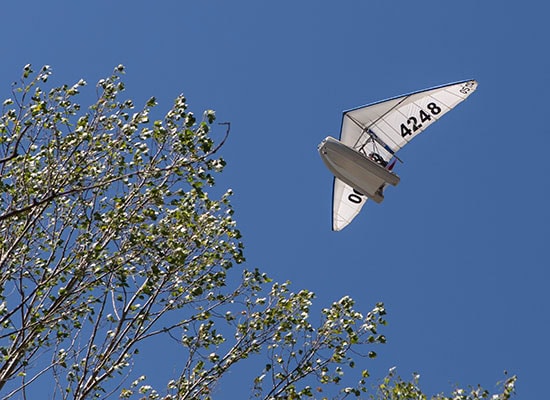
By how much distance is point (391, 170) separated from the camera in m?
25.2

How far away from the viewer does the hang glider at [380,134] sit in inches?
987

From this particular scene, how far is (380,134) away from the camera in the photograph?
27.7 meters

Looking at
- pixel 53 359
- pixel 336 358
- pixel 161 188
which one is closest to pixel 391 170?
pixel 336 358

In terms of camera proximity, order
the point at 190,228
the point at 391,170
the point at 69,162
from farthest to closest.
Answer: the point at 391,170, the point at 190,228, the point at 69,162

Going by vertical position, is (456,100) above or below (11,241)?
above

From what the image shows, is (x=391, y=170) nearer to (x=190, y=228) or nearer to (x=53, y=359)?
(x=190, y=228)

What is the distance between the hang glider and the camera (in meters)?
25.1

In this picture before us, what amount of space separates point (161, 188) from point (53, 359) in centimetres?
376

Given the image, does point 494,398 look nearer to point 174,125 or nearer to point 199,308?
point 199,308

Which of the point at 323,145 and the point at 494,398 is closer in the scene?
the point at 494,398

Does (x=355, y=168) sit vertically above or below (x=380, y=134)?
below

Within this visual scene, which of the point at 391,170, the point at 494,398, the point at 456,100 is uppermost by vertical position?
the point at 456,100

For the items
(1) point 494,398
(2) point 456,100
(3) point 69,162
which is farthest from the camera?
(2) point 456,100

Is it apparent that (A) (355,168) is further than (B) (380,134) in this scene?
No
